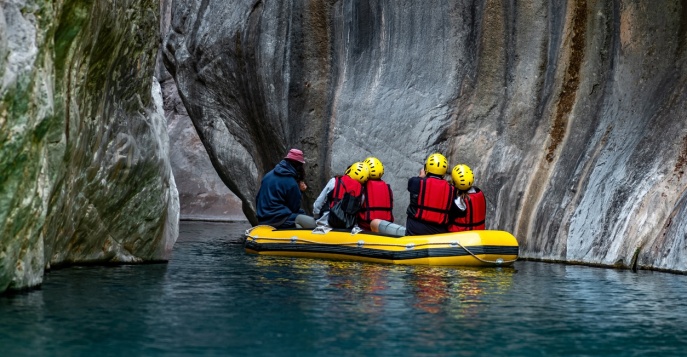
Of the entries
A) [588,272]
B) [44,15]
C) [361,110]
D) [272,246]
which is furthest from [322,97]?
[44,15]

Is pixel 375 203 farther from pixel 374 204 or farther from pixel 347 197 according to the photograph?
pixel 347 197

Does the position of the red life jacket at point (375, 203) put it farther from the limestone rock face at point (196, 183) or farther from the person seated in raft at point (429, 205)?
the limestone rock face at point (196, 183)

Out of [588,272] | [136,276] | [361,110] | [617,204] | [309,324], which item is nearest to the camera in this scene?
[309,324]

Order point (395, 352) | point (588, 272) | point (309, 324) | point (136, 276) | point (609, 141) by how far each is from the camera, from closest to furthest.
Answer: point (395, 352) < point (309, 324) < point (136, 276) < point (588, 272) < point (609, 141)

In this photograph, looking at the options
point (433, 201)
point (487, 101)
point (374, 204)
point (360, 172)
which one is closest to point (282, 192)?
point (360, 172)

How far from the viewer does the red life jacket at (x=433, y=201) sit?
15.5 metres

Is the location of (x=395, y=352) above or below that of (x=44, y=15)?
below

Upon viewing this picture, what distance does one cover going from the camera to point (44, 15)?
351 inches

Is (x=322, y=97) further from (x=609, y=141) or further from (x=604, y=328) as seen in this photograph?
(x=604, y=328)

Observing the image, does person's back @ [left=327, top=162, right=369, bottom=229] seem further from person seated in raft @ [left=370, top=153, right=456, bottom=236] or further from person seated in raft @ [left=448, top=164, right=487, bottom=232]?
person seated in raft @ [left=448, top=164, right=487, bottom=232]

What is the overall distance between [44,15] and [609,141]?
9.96 metres

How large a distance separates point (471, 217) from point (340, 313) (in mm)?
7084

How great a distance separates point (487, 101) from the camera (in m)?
18.5

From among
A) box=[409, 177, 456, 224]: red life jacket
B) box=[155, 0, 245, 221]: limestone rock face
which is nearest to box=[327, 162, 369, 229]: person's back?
box=[409, 177, 456, 224]: red life jacket
